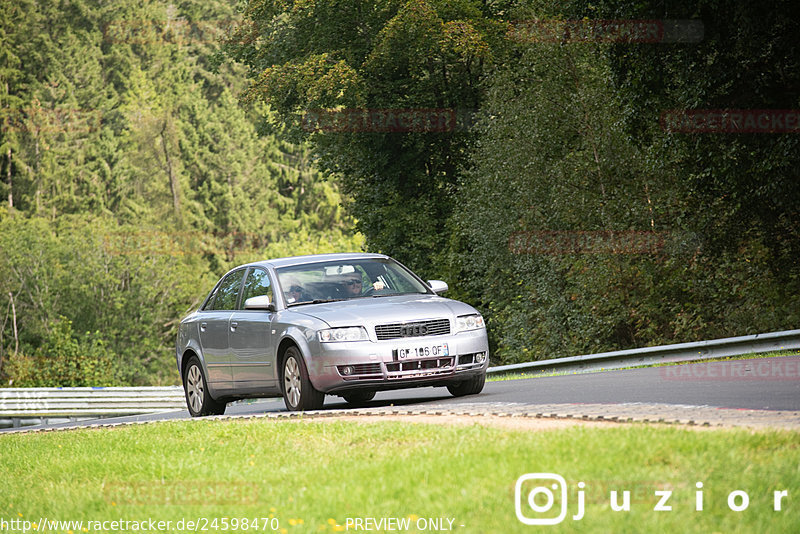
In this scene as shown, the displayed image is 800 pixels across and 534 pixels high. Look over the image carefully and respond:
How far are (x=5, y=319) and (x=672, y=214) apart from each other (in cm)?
4927

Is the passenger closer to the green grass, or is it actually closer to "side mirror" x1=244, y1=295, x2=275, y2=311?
"side mirror" x1=244, y1=295, x2=275, y2=311

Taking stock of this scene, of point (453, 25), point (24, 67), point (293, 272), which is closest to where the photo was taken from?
point (293, 272)

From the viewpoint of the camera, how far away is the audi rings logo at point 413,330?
1283cm

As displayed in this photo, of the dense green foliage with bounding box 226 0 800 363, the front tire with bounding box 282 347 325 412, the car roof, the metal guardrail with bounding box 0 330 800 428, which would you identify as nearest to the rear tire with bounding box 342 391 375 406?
the front tire with bounding box 282 347 325 412

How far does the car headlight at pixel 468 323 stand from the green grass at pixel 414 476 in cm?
278

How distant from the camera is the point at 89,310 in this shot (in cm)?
6888

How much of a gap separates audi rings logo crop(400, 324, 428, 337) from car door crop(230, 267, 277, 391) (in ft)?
4.90

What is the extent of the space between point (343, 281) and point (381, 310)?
1.19 metres

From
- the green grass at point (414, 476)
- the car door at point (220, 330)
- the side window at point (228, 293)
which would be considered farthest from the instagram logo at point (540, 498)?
the side window at point (228, 293)

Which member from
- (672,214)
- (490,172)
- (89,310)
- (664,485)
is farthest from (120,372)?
(664,485)

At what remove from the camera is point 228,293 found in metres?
15.1

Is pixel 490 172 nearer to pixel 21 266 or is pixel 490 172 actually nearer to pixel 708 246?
pixel 708 246

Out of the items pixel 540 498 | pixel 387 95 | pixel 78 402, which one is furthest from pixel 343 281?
pixel 387 95

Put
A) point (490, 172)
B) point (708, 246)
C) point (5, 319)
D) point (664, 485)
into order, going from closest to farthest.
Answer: point (664, 485)
point (708, 246)
point (490, 172)
point (5, 319)
